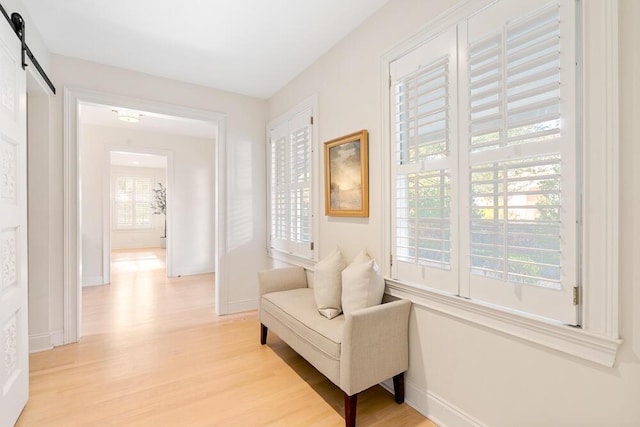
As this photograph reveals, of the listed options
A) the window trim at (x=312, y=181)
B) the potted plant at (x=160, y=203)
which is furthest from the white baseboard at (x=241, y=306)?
the potted plant at (x=160, y=203)

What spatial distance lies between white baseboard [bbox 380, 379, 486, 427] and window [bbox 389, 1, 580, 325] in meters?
0.64

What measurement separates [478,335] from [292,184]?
227 centimetres

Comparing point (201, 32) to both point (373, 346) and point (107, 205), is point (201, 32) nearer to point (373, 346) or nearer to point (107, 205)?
point (373, 346)

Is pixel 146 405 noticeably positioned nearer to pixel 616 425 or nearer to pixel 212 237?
pixel 616 425

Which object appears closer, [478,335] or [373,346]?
[478,335]

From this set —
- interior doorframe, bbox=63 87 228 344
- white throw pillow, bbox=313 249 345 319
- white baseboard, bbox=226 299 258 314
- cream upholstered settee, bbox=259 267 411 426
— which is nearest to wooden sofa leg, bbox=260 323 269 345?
cream upholstered settee, bbox=259 267 411 426

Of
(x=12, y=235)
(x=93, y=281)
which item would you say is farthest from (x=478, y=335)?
(x=93, y=281)

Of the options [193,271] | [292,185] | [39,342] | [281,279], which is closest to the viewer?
[39,342]

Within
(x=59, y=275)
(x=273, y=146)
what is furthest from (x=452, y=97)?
(x=59, y=275)

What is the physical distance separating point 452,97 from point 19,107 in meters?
2.56

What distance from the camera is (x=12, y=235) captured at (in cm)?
178

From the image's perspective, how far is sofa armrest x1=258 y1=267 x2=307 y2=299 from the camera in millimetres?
2816

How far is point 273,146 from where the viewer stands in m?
3.71

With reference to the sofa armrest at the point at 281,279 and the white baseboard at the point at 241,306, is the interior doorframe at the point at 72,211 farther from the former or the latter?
the sofa armrest at the point at 281,279
